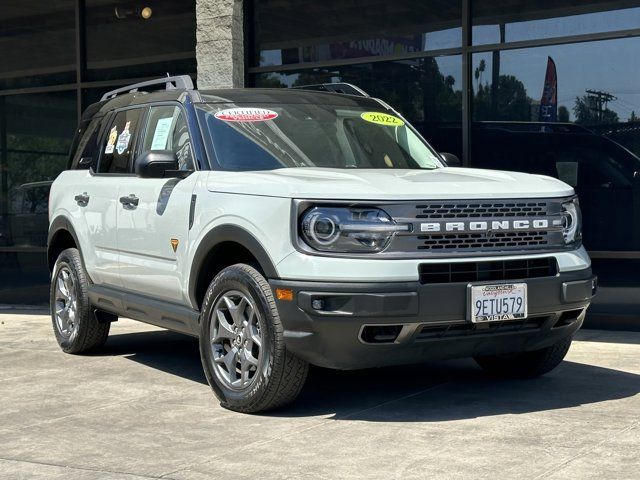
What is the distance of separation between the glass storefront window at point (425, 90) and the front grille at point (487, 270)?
13.5ft

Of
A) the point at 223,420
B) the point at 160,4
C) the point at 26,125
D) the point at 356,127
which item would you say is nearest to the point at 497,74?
the point at 356,127

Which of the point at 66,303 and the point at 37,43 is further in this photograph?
the point at 37,43

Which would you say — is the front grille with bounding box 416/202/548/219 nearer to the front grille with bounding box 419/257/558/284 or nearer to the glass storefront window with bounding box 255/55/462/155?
the front grille with bounding box 419/257/558/284

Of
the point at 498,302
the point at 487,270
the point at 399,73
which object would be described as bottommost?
the point at 498,302

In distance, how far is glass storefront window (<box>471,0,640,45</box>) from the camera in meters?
9.06

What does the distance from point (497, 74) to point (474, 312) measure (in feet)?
15.2

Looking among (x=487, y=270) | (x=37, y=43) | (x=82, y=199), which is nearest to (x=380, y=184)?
(x=487, y=270)

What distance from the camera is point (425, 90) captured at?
9.98 m

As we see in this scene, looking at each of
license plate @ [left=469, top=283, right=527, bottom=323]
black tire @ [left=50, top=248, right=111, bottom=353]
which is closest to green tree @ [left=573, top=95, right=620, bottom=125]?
license plate @ [left=469, top=283, right=527, bottom=323]

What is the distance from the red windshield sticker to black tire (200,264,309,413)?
1.13 meters

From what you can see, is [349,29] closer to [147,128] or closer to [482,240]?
[147,128]

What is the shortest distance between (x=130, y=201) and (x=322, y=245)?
207 cm

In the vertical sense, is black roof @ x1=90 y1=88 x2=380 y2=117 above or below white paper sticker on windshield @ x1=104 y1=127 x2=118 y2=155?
above

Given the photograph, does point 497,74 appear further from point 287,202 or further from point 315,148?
point 287,202
